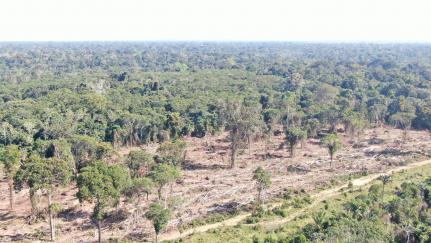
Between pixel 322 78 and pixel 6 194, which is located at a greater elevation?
pixel 322 78

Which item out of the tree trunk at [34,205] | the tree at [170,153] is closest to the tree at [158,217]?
the tree trunk at [34,205]

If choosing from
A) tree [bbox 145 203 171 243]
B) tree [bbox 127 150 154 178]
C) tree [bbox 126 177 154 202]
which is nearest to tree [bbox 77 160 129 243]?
tree [bbox 126 177 154 202]

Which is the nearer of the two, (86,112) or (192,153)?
(192,153)

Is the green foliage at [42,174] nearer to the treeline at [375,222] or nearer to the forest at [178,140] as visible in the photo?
the forest at [178,140]

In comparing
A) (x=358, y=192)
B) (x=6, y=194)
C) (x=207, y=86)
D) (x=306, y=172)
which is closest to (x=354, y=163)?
(x=306, y=172)

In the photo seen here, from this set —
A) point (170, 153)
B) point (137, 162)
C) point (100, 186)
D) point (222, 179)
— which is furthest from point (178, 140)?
point (100, 186)

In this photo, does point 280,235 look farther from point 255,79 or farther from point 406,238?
point 255,79

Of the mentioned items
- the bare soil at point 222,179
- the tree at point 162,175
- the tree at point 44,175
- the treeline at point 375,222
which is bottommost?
the bare soil at point 222,179
